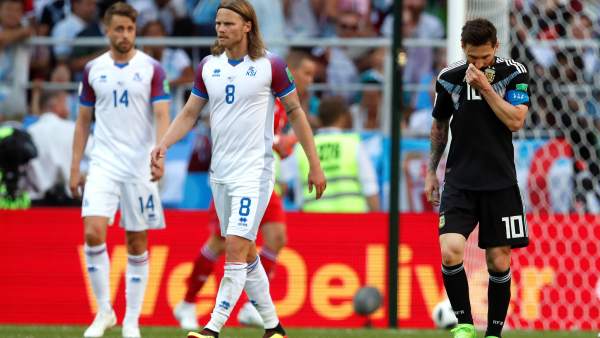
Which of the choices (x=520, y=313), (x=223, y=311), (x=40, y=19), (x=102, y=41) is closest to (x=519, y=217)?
(x=223, y=311)

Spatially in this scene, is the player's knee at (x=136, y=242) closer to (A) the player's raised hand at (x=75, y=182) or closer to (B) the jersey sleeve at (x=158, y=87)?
(A) the player's raised hand at (x=75, y=182)

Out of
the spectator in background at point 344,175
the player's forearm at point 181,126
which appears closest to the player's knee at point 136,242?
the player's forearm at point 181,126

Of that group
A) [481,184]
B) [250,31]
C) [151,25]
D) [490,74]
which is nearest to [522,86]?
[490,74]

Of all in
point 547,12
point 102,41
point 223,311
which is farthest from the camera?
point 102,41

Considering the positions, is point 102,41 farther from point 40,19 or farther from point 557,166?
point 557,166

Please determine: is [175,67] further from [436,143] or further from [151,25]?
[436,143]

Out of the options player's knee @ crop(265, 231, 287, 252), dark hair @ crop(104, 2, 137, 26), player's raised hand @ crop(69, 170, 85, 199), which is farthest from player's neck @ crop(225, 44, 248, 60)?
player's knee @ crop(265, 231, 287, 252)

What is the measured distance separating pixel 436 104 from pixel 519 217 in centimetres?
92

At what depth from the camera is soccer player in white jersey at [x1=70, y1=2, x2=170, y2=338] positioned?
395 inches

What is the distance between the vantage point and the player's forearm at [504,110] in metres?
7.89

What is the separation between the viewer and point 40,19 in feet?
52.2

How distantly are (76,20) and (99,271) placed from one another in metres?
6.52

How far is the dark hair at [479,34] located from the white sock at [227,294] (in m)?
2.02

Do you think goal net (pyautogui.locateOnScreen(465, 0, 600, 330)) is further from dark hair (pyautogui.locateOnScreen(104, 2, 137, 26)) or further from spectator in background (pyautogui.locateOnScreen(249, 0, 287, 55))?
dark hair (pyautogui.locateOnScreen(104, 2, 137, 26))
